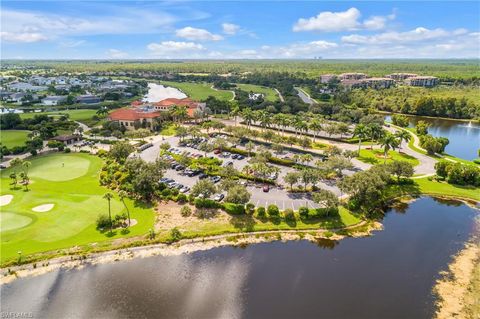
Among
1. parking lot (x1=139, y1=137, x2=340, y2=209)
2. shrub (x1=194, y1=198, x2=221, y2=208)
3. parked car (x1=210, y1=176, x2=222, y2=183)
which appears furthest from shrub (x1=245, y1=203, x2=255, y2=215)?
parked car (x1=210, y1=176, x2=222, y2=183)

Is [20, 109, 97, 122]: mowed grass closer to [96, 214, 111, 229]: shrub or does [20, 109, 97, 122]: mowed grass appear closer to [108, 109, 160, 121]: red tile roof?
[108, 109, 160, 121]: red tile roof

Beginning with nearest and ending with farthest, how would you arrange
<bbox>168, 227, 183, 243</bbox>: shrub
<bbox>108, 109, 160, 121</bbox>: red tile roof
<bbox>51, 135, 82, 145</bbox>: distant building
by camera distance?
<bbox>168, 227, 183, 243</bbox>: shrub → <bbox>51, 135, 82, 145</bbox>: distant building → <bbox>108, 109, 160, 121</bbox>: red tile roof

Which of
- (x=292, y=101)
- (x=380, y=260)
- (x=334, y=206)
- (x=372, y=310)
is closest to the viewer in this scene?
(x=372, y=310)

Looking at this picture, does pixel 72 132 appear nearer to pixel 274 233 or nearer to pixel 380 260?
pixel 274 233

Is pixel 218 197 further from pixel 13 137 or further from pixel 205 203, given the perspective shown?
pixel 13 137

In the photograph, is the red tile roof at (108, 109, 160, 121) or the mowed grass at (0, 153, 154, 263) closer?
the mowed grass at (0, 153, 154, 263)

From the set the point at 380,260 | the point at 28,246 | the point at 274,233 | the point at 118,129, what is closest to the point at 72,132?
the point at 118,129

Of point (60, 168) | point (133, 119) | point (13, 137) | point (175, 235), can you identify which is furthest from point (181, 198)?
point (13, 137)

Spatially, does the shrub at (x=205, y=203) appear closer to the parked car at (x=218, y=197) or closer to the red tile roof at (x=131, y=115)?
the parked car at (x=218, y=197)
